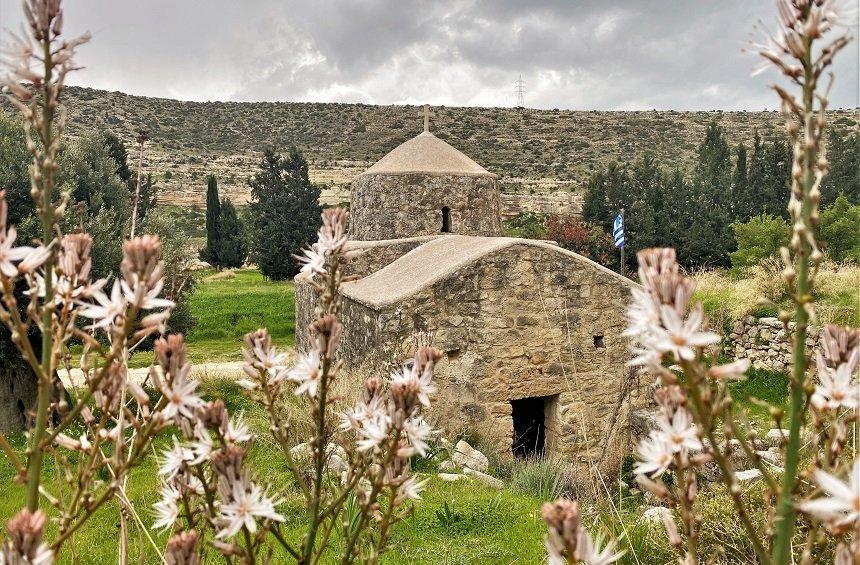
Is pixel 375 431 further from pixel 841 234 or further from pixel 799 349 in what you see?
pixel 841 234

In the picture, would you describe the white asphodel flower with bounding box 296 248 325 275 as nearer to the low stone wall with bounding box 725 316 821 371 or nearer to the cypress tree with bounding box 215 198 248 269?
the low stone wall with bounding box 725 316 821 371

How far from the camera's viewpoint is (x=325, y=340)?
1.56 m

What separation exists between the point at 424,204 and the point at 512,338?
192 inches

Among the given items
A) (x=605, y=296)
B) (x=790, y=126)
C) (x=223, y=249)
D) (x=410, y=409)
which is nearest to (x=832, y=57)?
(x=790, y=126)

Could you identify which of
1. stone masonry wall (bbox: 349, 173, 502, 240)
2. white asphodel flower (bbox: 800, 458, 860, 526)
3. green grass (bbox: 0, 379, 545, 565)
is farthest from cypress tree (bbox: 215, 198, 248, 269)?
white asphodel flower (bbox: 800, 458, 860, 526)

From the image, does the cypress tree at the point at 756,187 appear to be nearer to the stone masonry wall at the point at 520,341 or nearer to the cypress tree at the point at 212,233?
the stone masonry wall at the point at 520,341

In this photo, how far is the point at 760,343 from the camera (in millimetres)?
13461

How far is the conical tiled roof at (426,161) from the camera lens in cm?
1337

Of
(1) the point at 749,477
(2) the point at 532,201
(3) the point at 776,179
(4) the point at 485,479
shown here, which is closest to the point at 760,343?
(1) the point at 749,477

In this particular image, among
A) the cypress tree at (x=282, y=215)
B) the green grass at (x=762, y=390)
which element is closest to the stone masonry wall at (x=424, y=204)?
the green grass at (x=762, y=390)

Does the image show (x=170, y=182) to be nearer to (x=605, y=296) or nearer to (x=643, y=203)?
(x=643, y=203)

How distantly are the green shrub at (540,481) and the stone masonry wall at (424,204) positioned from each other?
6494 millimetres

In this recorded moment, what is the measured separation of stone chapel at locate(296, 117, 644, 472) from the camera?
8852mm

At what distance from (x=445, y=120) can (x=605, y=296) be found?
45.9 m
